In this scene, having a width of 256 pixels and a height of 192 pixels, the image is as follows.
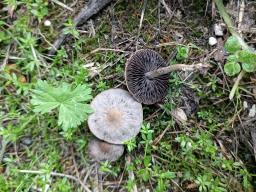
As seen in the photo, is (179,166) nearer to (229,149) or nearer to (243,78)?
(229,149)

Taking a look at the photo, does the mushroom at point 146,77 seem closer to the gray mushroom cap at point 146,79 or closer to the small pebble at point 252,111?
the gray mushroom cap at point 146,79

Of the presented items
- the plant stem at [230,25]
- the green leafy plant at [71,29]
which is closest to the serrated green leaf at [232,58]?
the plant stem at [230,25]

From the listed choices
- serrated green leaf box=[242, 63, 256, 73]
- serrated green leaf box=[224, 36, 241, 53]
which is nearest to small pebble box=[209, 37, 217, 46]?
serrated green leaf box=[224, 36, 241, 53]

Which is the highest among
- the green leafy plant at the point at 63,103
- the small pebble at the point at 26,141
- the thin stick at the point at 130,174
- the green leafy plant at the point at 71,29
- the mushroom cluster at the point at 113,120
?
the green leafy plant at the point at 71,29

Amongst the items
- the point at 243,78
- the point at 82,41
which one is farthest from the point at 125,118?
the point at 243,78

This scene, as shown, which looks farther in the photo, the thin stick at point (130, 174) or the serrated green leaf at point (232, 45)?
the thin stick at point (130, 174)

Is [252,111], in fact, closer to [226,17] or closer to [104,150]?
[226,17]

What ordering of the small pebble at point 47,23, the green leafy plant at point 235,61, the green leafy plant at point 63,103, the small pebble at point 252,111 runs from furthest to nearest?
the small pebble at point 47,23 → the small pebble at point 252,111 → the green leafy plant at point 235,61 → the green leafy plant at point 63,103

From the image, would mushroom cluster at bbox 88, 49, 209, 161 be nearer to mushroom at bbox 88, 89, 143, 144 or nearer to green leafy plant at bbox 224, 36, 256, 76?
mushroom at bbox 88, 89, 143, 144
